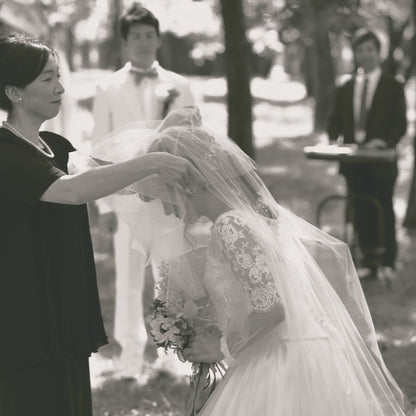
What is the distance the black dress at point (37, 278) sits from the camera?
3096 millimetres

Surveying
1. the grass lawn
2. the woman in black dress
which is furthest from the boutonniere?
the woman in black dress

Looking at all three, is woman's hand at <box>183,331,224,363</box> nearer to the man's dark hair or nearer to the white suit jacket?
the white suit jacket

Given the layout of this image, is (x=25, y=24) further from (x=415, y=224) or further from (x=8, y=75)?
(x=8, y=75)

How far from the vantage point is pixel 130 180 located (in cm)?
302

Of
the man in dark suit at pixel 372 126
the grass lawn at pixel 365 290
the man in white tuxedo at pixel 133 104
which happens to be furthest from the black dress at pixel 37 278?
the man in dark suit at pixel 372 126

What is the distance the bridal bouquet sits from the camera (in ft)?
11.4

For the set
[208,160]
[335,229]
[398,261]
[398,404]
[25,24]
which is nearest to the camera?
[208,160]

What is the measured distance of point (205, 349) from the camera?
11.5 feet

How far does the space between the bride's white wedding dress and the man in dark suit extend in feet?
15.7

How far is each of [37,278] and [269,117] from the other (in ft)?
71.0

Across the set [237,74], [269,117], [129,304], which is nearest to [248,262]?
[129,304]

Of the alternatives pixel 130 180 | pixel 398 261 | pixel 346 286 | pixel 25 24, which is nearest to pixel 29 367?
pixel 130 180

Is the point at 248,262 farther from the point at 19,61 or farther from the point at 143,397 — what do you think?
the point at 143,397

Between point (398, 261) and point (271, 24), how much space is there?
45.8 ft
